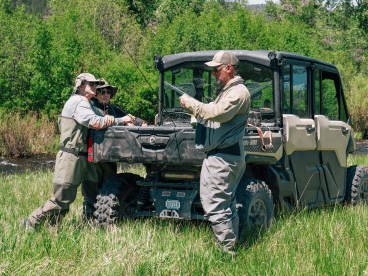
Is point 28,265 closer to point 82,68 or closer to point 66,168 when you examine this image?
point 66,168

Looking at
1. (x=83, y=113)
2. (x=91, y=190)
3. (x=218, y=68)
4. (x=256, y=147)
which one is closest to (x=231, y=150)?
(x=256, y=147)

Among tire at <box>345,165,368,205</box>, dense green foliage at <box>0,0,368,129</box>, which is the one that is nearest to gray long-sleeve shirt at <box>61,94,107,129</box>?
tire at <box>345,165,368,205</box>

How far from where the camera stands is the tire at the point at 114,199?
17.6 feet

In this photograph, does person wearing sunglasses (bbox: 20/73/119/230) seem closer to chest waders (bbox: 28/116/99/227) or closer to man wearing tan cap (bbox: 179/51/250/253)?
chest waders (bbox: 28/116/99/227)

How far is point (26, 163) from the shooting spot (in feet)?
58.1

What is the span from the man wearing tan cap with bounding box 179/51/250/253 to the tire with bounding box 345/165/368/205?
303cm

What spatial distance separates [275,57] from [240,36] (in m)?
28.4

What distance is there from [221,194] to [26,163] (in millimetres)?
14566

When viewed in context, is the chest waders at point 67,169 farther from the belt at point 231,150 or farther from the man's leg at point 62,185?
the belt at point 231,150

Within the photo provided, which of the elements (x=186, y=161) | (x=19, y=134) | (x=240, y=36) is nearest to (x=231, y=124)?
(x=186, y=161)

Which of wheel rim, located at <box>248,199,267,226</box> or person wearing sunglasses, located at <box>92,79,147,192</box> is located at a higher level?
person wearing sunglasses, located at <box>92,79,147,192</box>

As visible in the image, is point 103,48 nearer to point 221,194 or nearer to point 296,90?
point 296,90

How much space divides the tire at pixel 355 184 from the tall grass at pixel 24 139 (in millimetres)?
14873

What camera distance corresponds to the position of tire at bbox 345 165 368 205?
22.7 ft
